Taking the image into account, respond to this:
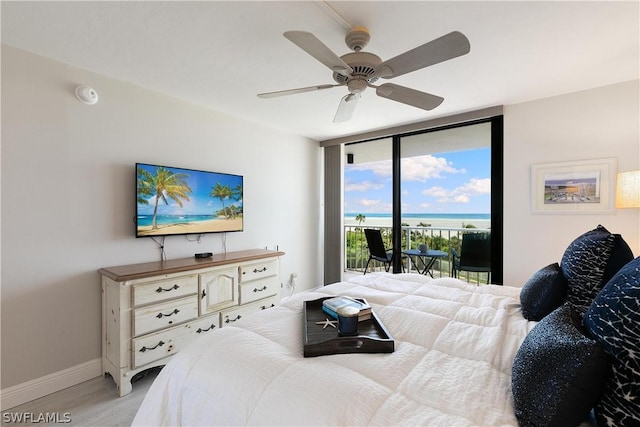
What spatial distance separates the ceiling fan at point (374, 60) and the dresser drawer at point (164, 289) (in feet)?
5.87

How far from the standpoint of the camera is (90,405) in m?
1.88

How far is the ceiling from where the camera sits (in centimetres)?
155

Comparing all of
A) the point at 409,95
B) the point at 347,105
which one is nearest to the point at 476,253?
the point at 409,95

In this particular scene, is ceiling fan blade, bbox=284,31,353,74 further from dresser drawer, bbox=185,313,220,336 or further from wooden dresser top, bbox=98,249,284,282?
dresser drawer, bbox=185,313,220,336

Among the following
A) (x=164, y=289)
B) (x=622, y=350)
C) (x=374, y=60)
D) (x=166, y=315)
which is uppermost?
(x=374, y=60)

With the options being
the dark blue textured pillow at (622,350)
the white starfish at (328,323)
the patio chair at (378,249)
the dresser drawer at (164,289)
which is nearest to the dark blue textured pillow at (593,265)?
the dark blue textured pillow at (622,350)

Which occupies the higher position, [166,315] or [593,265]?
[593,265]

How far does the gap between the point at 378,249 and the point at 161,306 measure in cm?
283

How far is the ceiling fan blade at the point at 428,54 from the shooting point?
1281 mm

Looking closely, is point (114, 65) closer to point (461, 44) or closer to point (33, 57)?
point (33, 57)

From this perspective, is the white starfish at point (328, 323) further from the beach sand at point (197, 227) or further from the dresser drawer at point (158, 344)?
the beach sand at point (197, 227)

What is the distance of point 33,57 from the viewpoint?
198 centimetres

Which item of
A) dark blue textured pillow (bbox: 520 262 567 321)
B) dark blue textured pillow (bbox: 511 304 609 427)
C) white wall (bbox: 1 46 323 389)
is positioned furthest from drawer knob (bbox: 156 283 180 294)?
dark blue textured pillow (bbox: 520 262 567 321)

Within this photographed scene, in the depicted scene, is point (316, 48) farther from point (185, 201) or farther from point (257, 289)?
point (257, 289)
